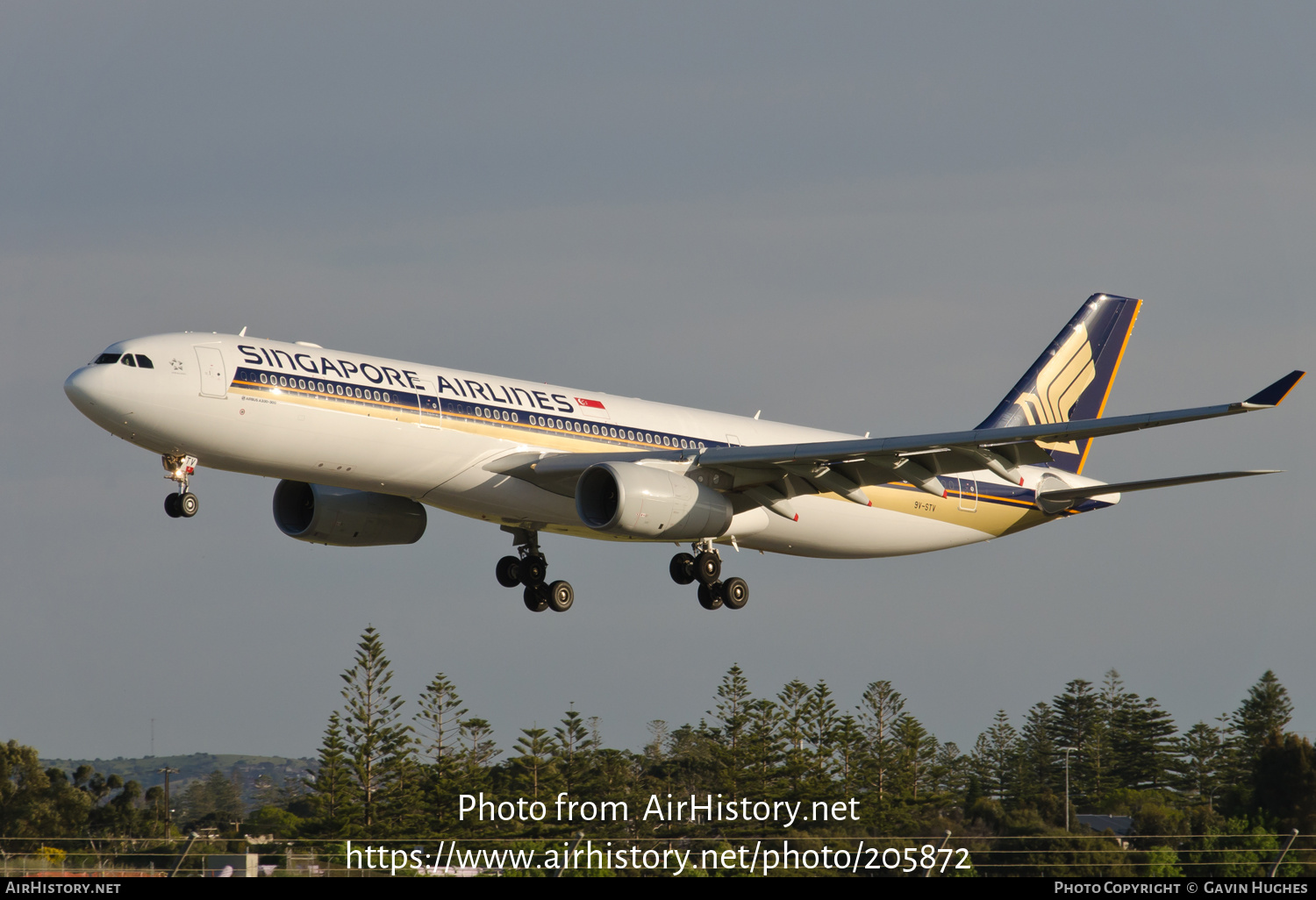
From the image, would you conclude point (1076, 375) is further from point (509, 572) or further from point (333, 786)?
point (333, 786)

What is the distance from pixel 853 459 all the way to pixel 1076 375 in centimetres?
1509

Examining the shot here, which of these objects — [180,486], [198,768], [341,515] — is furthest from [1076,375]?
[198,768]

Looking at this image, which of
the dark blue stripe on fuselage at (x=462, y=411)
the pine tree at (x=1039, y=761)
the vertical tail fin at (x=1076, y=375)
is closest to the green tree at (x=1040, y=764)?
the pine tree at (x=1039, y=761)

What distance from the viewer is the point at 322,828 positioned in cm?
8194

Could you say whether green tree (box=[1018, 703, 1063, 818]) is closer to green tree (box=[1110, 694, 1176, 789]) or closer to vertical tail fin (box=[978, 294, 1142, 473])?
green tree (box=[1110, 694, 1176, 789])

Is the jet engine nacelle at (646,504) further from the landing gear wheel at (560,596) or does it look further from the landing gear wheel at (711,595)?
the landing gear wheel at (560,596)

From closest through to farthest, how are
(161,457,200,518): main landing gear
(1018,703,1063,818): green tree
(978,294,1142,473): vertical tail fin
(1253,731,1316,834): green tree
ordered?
(161,457,200,518): main landing gear, (978,294,1142,473): vertical tail fin, (1253,731,1316,834): green tree, (1018,703,1063,818): green tree

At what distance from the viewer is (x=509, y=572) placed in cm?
3866

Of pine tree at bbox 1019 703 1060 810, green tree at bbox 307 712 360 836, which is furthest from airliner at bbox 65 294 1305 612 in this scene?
green tree at bbox 307 712 360 836

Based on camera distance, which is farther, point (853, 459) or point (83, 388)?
point (853, 459)

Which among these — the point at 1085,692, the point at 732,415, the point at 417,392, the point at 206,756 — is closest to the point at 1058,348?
the point at 732,415

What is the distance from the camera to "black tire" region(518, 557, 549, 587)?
1513 inches

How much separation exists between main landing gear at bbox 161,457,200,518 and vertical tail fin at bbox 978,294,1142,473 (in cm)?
2371

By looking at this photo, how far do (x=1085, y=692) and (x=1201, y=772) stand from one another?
815 inches
